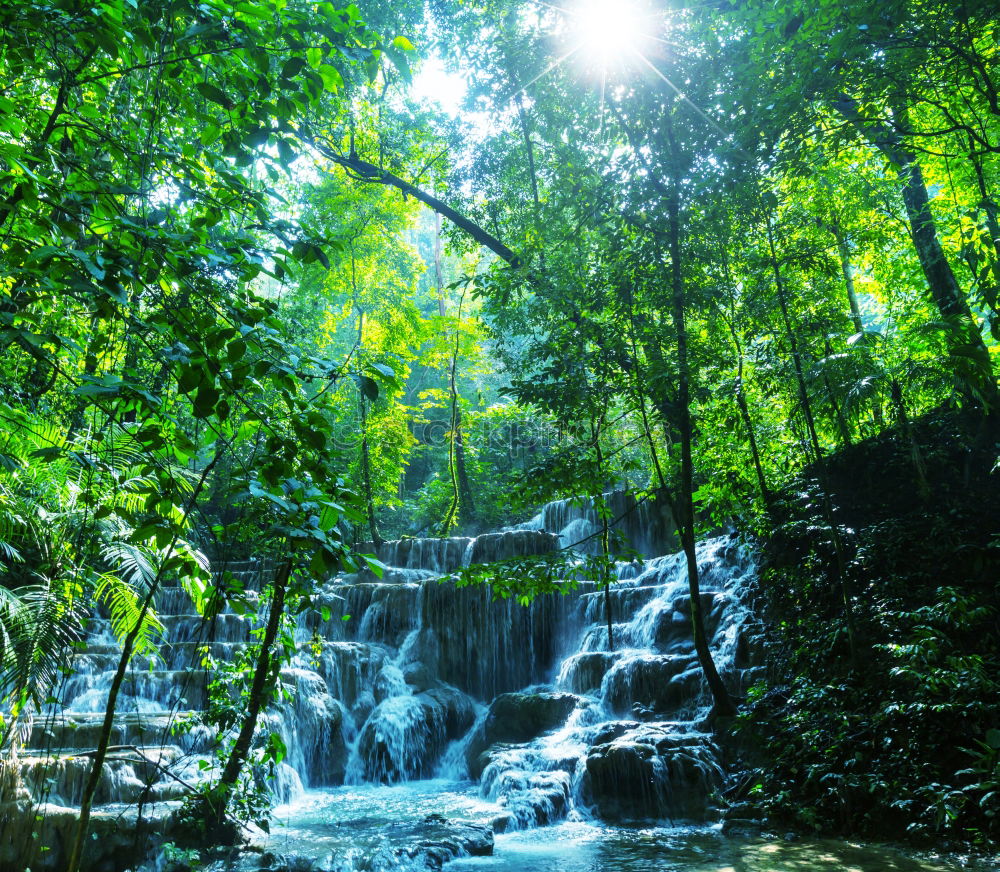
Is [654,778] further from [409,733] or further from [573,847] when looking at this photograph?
[409,733]

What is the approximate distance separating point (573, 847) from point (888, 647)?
152 inches

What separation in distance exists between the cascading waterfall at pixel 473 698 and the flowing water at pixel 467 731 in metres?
0.03

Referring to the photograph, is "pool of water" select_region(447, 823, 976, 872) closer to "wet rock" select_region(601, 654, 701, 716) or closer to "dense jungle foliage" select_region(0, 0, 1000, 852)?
"dense jungle foliage" select_region(0, 0, 1000, 852)

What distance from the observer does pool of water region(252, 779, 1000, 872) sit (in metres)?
5.61

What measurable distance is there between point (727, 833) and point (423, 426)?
27345 millimetres

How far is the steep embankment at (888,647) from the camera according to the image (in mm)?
5988

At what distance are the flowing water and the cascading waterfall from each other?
0.03 m

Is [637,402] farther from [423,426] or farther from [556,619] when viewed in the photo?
[423,426]

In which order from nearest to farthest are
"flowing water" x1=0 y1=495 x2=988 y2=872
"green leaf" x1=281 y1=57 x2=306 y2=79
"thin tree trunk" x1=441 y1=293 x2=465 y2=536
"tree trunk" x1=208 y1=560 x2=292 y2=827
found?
"green leaf" x1=281 y1=57 x2=306 y2=79
"tree trunk" x1=208 y1=560 x2=292 y2=827
"flowing water" x1=0 y1=495 x2=988 y2=872
"thin tree trunk" x1=441 y1=293 x2=465 y2=536

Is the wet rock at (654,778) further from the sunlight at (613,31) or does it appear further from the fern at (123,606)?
the sunlight at (613,31)

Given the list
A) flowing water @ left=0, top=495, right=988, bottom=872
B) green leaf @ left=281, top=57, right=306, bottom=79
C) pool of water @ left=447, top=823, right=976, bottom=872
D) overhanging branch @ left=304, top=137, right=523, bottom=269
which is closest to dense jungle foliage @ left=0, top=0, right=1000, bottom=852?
green leaf @ left=281, top=57, right=306, bottom=79

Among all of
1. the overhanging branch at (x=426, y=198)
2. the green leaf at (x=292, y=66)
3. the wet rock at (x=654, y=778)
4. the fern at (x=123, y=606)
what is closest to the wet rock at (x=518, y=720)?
the wet rock at (x=654, y=778)

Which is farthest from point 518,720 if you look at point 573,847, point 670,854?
point 670,854

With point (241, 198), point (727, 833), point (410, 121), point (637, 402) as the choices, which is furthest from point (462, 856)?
point (410, 121)
